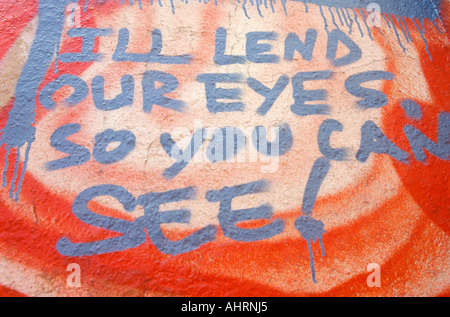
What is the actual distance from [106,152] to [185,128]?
14.9 inches

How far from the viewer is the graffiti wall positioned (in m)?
1.27

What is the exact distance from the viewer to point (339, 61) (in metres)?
1.62

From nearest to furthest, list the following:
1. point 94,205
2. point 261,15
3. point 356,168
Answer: point 94,205, point 356,168, point 261,15

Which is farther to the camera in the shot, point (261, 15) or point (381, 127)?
point (261, 15)

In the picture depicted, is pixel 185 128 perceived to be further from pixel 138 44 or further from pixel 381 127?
pixel 381 127

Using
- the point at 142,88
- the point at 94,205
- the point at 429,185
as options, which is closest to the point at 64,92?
the point at 142,88

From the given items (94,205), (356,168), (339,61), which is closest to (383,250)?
(356,168)

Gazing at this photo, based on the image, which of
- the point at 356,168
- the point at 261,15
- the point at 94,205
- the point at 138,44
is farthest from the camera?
the point at 261,15

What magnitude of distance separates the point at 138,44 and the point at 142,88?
26 centimetres

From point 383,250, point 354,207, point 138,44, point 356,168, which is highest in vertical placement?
point 138,44

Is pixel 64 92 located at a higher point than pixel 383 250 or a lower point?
higher

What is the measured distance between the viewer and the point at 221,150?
1.43 metres

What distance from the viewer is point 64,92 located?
146cm

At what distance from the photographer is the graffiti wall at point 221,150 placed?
1.27 metres
